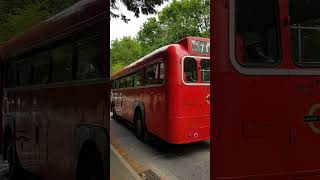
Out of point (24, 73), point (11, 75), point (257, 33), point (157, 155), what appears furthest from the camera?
point (11, 75)

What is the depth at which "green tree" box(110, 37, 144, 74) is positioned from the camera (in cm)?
300

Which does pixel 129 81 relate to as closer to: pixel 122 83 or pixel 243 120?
pixel 122 83

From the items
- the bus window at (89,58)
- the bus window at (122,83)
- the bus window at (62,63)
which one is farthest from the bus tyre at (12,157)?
the bus window at (122,83)

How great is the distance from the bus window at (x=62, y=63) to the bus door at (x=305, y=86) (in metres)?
1.98

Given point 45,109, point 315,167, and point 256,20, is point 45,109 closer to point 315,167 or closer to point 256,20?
point 256,20

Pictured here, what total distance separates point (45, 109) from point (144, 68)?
6.96ft

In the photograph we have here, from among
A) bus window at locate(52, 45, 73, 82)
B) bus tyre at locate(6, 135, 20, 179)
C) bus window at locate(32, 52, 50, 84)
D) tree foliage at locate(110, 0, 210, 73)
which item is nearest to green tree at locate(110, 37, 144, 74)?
tree foliage at locate(110, 0, 210, 73)

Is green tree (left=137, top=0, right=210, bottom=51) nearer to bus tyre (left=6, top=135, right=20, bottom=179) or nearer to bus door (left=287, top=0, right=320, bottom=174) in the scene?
bus door (left=287, top=0, right=320, bottom=174)

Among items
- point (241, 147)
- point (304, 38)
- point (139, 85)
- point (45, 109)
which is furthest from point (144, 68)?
point (45, 109)

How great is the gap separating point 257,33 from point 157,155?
1264 millimetres

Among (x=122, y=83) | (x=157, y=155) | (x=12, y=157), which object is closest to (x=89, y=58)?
(x=122, y=83)

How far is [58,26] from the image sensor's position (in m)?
4.43

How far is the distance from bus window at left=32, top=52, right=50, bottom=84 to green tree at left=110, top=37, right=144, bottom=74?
1904 mm

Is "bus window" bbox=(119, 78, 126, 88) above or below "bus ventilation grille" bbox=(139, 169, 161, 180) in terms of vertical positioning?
above
